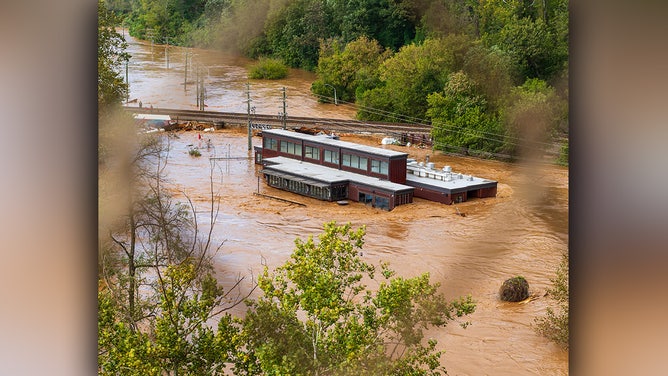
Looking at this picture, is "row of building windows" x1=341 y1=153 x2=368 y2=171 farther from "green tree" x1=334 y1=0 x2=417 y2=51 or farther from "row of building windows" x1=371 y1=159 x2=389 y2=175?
"green tree" x1=334 y1=0 x2=417 y2=51

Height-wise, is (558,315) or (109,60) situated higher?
(109,60)

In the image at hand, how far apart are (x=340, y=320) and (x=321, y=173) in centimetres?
68

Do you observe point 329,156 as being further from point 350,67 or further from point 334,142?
point 350,67

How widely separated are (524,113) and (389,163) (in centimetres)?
62

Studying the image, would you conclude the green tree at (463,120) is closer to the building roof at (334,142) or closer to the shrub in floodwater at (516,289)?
the building roof at (334,142)

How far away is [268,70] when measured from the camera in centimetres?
446

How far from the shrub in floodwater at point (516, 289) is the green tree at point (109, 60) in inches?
71.5

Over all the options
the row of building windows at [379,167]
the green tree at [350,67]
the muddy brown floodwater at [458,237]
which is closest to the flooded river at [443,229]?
the muddy brown floodwater at [458,237]

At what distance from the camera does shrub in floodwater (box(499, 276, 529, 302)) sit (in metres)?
4.15

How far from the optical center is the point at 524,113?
4.25 meters

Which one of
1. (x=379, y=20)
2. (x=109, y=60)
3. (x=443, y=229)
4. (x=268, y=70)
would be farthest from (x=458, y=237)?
(x=109, y=60)

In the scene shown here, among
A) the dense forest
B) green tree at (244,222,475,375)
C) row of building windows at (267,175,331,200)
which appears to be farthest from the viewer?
row of building windows at (267,175,331,200)

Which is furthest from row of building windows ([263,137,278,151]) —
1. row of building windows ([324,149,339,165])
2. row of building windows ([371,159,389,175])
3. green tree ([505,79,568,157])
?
green tree ([505,79,568,157])
